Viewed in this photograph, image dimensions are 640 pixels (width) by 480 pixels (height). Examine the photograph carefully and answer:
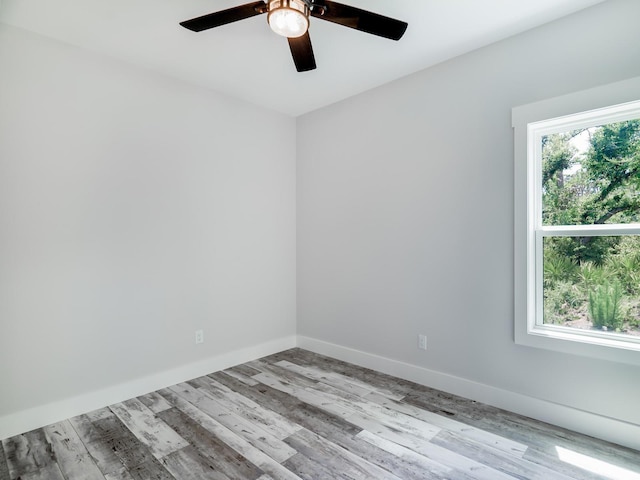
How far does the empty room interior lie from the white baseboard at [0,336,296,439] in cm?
1

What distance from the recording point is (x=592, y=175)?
2281 mm

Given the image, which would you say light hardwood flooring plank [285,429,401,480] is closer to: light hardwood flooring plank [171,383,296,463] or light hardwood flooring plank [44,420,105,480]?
light hardwood flooring plank [171,383,296,463]

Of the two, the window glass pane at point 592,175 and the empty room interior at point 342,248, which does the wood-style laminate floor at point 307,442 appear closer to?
the empty room interior at point 342,248

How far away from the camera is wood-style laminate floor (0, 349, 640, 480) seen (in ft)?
6.19

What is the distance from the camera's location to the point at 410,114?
10.1ft

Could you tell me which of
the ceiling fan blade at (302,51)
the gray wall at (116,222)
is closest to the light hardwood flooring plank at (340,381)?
the gray wall at (116,222)

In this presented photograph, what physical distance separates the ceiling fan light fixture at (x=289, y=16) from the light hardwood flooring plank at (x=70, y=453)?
2.49 m

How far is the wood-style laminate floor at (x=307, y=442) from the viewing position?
74.2 inches

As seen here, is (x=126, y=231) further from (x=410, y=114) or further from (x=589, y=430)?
(x=589, y=430)

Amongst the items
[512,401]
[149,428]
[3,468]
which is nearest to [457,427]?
[512,401]

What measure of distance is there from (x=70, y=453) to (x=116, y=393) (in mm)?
643

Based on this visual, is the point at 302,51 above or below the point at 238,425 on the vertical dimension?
above

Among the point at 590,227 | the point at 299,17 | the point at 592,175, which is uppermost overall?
the point at 299,17

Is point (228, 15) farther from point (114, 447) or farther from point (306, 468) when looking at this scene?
point (114, 447)
